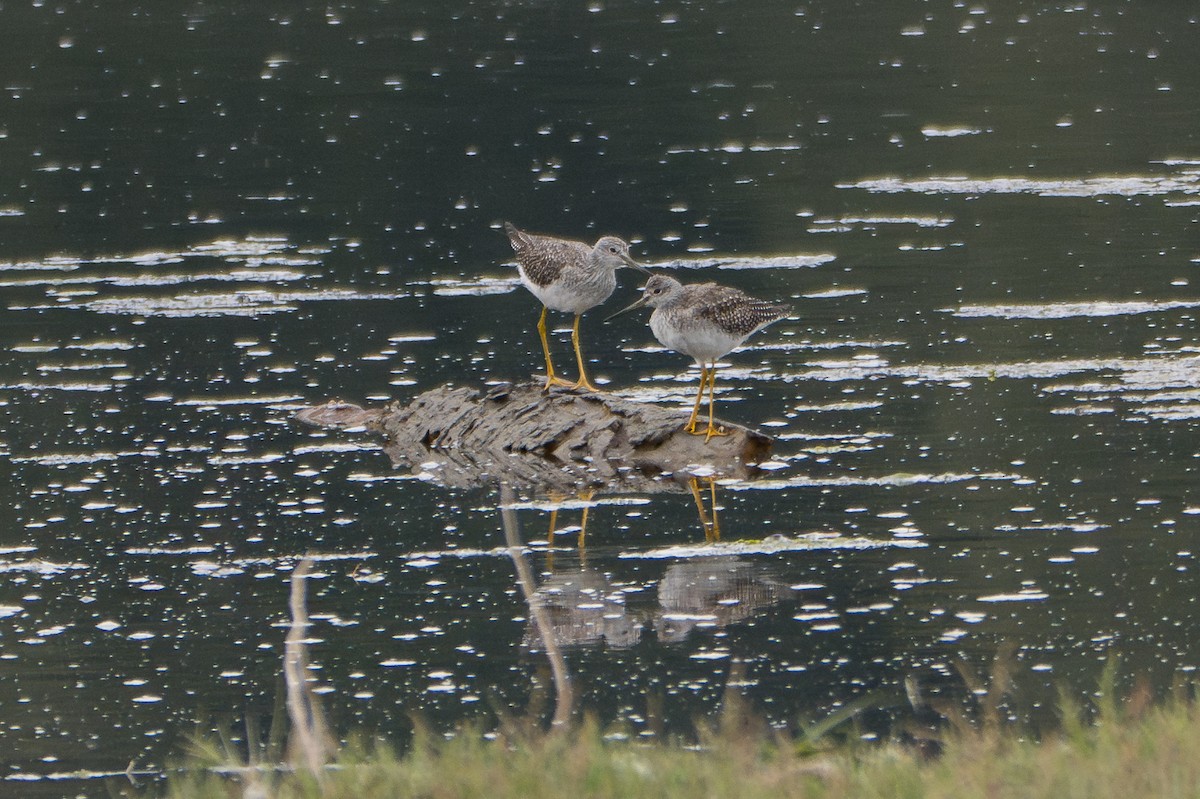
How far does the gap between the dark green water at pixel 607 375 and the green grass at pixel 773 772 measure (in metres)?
1.96

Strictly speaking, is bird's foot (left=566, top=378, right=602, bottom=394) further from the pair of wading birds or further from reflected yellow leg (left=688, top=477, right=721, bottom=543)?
reflected yellow leg (left=688, top=477, right=721, bottom=543)

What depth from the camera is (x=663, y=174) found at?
23.8 meters

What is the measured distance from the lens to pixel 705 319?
12.9 metres

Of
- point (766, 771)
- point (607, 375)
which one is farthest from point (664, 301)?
point (766, 771)

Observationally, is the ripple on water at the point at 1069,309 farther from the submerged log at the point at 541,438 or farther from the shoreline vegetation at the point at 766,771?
the shoreline vegetation at the point at 766,771

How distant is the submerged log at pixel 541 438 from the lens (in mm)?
12844

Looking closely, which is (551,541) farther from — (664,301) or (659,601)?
(664,301)

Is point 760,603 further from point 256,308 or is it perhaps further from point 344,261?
point 344,261

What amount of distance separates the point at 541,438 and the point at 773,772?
713cm

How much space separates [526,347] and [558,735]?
31.2 feet

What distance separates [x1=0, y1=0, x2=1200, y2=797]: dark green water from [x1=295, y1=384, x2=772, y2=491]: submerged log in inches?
13.2

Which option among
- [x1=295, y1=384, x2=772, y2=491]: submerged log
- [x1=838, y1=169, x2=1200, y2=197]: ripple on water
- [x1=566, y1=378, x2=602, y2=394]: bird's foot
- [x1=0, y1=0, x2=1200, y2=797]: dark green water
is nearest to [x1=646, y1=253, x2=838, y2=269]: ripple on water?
[x1=0, y1=0, x2=1200, y2=797]: dark green water

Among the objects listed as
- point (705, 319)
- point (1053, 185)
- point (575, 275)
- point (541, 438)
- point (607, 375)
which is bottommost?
point (541, 438)

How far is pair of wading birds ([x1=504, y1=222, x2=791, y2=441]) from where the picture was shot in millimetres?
12938
